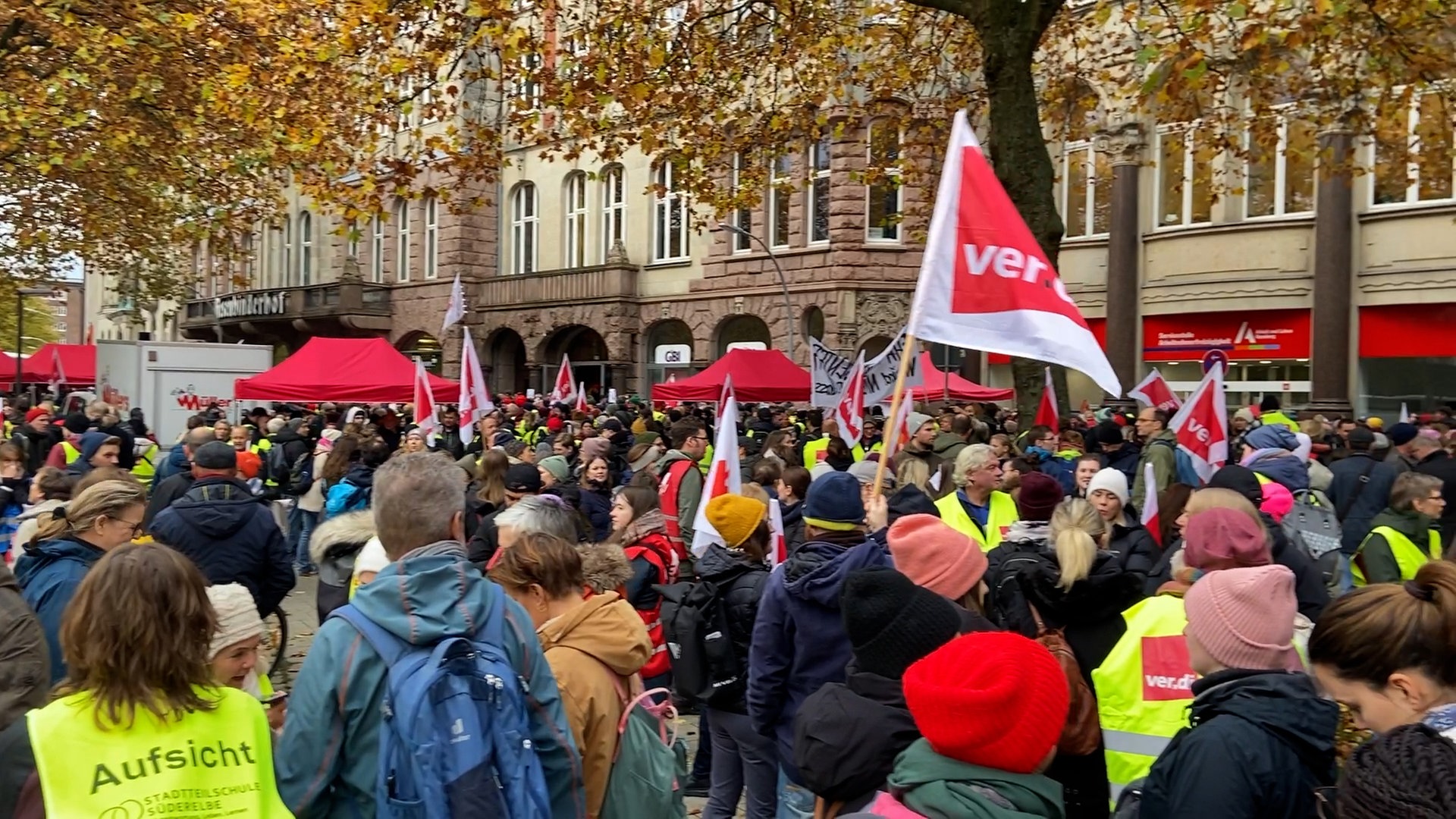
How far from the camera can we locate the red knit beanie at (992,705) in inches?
94.0

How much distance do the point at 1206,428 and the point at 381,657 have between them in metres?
8.59

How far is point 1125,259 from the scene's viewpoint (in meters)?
23.6

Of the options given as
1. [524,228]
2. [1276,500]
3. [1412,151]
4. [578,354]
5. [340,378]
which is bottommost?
[1276,500]

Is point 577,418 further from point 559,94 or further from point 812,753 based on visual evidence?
point 812,753

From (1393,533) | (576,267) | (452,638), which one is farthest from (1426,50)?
(576,267)

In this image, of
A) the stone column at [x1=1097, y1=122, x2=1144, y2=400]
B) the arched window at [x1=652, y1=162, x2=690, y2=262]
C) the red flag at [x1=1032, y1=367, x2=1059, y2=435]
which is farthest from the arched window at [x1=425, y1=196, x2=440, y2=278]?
the red flag at [x1=1032, y1=367, x2=1059, y2=435]

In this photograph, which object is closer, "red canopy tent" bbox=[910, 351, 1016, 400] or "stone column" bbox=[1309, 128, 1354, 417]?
"red canopy tent" bbox=[910, 351, 1016, 400]

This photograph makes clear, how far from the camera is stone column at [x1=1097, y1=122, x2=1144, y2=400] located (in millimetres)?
23547

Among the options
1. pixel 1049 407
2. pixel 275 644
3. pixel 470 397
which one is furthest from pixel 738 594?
pixel 1049 407

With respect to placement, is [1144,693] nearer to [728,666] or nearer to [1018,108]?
[728,666]

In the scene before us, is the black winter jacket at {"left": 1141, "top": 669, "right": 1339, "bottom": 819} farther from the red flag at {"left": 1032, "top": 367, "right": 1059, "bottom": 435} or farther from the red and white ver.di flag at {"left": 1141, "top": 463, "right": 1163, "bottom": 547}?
the red flag at {"left": 1032, "top": 367, "right": 1059, "bottom": 435}

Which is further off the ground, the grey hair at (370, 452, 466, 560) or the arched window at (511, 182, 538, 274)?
the arched window at (511, 182, 538, 274)

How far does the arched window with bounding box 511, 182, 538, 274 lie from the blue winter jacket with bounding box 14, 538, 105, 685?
31.3 m

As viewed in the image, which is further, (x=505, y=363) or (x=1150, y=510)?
(x=505, y=363)
